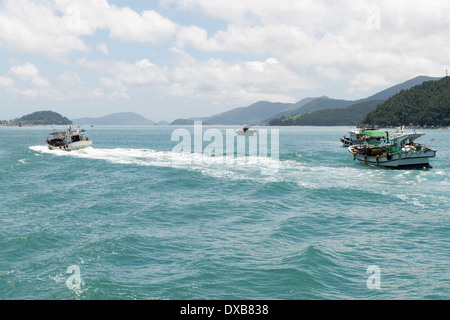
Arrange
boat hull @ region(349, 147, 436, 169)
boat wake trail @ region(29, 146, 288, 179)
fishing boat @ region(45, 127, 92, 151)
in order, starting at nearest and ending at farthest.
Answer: boat wake trail @ region(29, 146, 288, 179) → boat hull @ region(349, 147, 436, 169) → fishing boat @ region(45, 127, 92, 151)

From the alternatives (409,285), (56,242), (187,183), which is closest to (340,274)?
(409,285)

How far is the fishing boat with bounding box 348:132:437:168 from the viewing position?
5384 cm

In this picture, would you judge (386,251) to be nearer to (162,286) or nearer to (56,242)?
(162,286)

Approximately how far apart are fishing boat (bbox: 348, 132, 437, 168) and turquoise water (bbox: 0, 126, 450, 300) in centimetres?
985

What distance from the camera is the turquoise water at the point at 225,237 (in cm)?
1645

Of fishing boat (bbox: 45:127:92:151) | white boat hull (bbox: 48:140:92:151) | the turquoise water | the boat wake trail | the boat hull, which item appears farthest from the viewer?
fishing boat (bbox: 45:127:92:151)

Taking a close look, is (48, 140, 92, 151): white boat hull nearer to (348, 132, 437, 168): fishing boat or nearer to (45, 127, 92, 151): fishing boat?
(45, 127, 92, 151): fishing boat

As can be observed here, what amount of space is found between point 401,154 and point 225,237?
136ft

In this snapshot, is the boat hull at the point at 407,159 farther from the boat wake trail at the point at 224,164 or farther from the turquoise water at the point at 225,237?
the boat wake trail at the point at 224,164

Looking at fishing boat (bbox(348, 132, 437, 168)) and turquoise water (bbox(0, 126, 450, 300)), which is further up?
fishing boat (bbox(348, 132, 437, 168))

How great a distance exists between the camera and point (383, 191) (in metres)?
38.0

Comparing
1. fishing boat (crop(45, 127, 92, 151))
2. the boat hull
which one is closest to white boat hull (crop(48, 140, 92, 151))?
fishing boat (crop(45, 127, 92, 151))

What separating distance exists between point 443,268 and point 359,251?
13.4 ft
